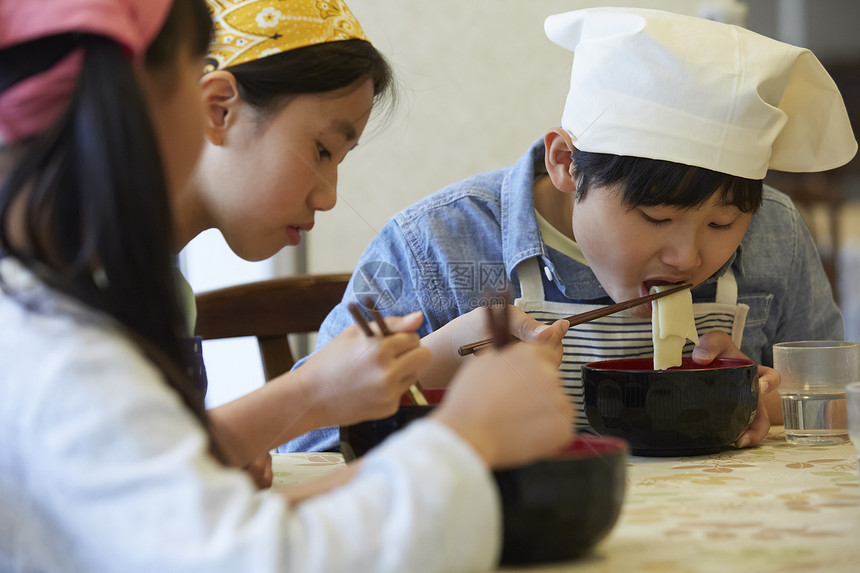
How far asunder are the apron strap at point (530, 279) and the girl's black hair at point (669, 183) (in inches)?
6.2

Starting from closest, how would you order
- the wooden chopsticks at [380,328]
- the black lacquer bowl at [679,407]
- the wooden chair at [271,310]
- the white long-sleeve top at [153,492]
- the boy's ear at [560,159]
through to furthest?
the white long-sleeve top at [153,492] → the wooden chopsticks at [380,328] → the black lacquer bowl at [679,407] → the boy's ear at [560,159] → the wooden chair at [271,310]

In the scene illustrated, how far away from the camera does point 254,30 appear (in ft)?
2.93

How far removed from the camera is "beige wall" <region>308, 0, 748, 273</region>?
1.65 metres

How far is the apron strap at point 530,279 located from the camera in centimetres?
104

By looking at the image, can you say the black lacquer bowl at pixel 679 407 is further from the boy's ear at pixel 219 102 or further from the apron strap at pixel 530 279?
the boy's ear at pixel 219 102

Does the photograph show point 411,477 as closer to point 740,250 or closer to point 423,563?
point 423,563

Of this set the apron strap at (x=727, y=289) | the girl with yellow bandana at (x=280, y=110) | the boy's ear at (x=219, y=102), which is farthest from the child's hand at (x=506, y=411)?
the apron strap at (x=727, y=289)

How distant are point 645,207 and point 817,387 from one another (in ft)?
0.79

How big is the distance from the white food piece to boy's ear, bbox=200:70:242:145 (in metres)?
0.48

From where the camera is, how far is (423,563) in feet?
1.23

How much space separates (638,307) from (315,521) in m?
0.69

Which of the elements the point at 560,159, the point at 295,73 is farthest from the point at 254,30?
the point at 560,159

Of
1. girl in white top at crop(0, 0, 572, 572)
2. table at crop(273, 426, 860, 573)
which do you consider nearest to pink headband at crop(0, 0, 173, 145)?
girl in white top at crop(0, 0, 572, 572)

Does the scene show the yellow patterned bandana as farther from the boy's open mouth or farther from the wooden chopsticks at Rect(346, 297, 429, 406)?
the boy's open mouth
